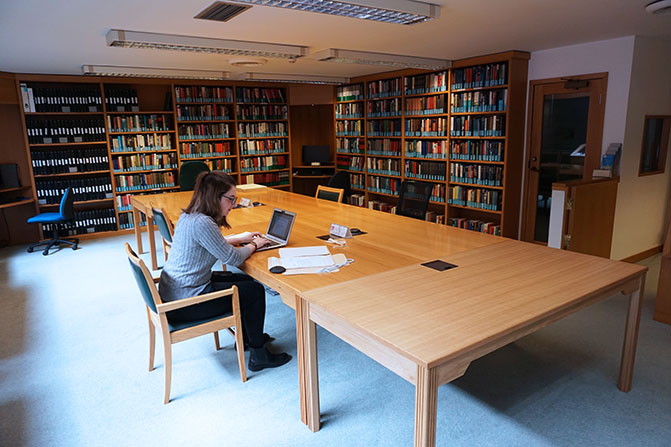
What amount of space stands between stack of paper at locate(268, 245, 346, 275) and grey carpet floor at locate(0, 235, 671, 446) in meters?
0.75

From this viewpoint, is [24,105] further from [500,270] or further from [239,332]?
[500,270]

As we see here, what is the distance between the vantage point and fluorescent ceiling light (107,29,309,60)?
3831mm

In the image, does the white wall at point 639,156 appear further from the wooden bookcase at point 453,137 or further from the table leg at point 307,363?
the table leg at point 307,363

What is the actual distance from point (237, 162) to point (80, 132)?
2.49m

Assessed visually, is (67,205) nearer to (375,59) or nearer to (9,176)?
(9,176)

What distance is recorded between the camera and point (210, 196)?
105 inches

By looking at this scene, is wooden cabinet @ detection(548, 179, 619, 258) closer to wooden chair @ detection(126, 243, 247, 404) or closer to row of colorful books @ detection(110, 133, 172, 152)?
wooden chair @ detection(126, 243, 247, 404)

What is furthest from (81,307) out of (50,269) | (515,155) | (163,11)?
(515,155)

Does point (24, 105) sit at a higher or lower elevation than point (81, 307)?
higher

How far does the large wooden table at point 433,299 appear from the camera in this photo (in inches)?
62.4

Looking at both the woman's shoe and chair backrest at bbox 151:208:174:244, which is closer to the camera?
the woman's shoe

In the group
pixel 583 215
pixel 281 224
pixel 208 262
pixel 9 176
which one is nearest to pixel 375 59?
pixel 583 215

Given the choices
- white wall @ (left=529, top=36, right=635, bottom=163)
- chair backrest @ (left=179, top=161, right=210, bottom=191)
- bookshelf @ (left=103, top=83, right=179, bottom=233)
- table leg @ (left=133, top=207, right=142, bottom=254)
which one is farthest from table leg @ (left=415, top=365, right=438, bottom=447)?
bookshelf @ (left=103, top=83, right=179, bottom=233)

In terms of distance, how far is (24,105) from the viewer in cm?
621
